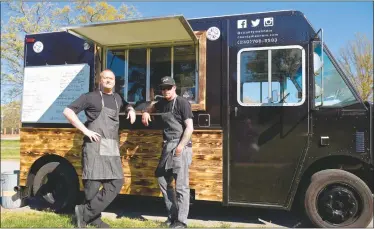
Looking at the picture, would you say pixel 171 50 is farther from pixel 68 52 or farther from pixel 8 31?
pixel 8 31

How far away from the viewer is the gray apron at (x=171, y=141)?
14.2 feet

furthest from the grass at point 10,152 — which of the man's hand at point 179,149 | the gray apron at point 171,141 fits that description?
the man's hand at point 179,149

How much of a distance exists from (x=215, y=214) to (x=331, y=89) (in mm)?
2535

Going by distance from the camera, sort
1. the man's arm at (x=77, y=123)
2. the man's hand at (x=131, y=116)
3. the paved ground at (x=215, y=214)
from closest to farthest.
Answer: the man's arm at (x=77, y=123)
the man's hand at (x=131, y=116)
the paved ground at (x=215, y=214)

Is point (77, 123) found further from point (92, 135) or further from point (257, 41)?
point (257, 41)

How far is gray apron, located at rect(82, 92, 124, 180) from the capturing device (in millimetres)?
4363

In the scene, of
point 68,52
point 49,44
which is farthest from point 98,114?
point 49,44

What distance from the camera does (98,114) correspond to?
14.4 feet

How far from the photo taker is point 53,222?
471cm

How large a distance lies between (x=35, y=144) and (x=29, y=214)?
3.58 ft

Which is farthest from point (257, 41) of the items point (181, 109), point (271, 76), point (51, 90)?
point (51, 90)

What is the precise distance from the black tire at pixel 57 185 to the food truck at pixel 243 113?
0.02 metres

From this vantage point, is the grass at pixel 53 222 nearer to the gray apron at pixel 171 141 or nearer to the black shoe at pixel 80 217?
the black shoe at pixel 80 217

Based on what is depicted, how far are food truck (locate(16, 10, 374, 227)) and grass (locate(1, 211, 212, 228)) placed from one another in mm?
397
